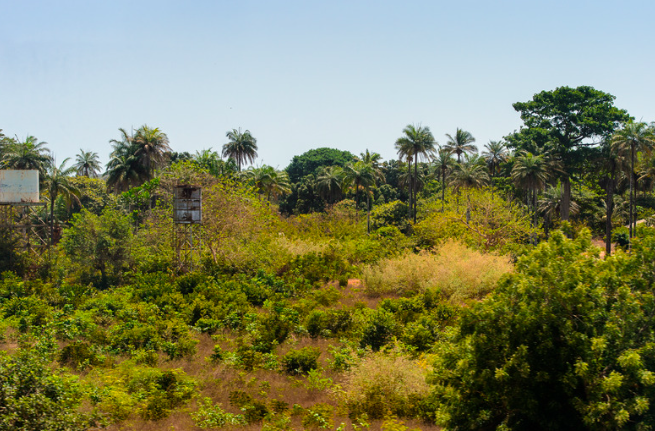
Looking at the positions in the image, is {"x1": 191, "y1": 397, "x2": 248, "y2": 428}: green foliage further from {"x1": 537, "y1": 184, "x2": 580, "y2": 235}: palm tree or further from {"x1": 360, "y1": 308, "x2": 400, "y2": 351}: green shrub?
{"x1": 537, "y1": 184, "x2": 580, "y2": 235}: palm tree

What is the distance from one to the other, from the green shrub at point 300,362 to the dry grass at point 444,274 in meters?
7.98

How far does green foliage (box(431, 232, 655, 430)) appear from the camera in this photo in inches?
297

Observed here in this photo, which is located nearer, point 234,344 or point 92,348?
point 92,348

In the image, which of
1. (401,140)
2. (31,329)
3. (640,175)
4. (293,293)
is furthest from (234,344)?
(640,175)

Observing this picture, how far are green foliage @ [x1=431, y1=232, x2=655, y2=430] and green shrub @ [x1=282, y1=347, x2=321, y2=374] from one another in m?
5.43

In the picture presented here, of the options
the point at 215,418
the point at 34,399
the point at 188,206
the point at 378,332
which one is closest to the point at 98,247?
the point at 188,206

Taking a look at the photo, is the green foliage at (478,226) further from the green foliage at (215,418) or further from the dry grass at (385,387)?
the green foliage at (215,418)

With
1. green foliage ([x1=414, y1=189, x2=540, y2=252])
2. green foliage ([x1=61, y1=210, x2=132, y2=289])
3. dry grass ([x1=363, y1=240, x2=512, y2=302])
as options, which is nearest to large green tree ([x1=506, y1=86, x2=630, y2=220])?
green foliage ([x1=414, y1=189, x2=540, y2=252])

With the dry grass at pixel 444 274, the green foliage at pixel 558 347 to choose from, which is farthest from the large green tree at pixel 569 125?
the green foliage at pixel 558 347

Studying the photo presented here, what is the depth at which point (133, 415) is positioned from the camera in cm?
1048

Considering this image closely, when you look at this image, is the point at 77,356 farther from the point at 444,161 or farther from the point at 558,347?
the point at 444,161

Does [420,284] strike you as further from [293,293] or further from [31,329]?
[31,329]

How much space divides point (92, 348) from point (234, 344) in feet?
13.0

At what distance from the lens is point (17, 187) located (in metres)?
30.5
